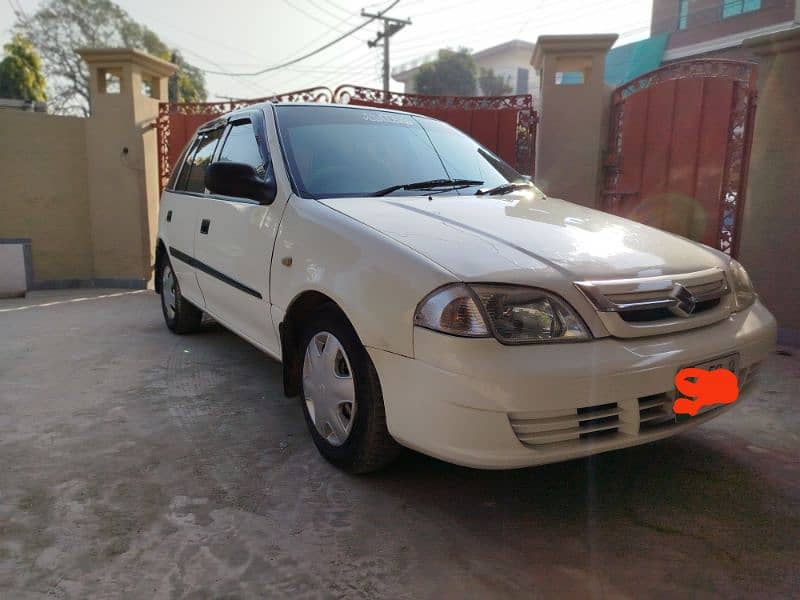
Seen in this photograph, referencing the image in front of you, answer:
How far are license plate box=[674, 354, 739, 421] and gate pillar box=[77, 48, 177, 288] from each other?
264 inches

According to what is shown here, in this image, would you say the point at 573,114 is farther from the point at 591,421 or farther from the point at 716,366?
the point at 591,421

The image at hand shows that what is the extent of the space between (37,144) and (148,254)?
5.73 ft

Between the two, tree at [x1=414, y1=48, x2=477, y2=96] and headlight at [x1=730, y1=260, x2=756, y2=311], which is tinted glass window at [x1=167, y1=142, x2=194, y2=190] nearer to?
headlight at [x1=730, y1=260, x2=756, y2=311]

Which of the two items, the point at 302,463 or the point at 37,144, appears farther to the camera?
the point at 37,144

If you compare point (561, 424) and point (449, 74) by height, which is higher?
point (449, 74)

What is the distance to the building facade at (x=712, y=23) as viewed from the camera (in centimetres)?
1720

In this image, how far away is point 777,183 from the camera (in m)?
4.68

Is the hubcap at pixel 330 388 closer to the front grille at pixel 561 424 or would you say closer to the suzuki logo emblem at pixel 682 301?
the front grille at pixel 561 424

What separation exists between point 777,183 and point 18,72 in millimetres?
28459

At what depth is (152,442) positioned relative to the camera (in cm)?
288

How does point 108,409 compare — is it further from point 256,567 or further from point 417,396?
point 417,396

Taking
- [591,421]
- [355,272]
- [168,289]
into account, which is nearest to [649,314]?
[591,421]

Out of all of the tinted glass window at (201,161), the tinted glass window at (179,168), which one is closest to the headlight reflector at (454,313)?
the tinted glass window at (201,161)

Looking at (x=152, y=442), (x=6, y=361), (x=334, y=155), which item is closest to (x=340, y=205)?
(x=334, y=155)
